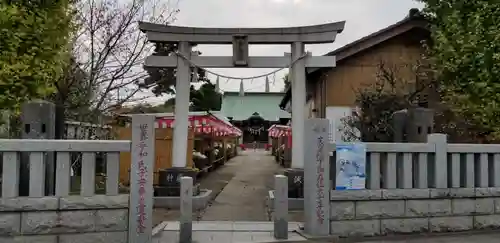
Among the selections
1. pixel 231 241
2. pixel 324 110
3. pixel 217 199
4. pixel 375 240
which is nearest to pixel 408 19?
pixel 324 110

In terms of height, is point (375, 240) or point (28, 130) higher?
point (28, 130)

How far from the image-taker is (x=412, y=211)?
9320mm

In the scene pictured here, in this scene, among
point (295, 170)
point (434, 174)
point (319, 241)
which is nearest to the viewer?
point (319, 241)

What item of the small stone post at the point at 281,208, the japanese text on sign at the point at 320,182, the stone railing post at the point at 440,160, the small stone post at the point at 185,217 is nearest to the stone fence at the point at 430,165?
the stone railing post at the point at 440,160

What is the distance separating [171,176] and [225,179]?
8.22 metres

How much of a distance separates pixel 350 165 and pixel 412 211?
4.91ft

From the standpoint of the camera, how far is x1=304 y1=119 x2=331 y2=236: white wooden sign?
349 inches

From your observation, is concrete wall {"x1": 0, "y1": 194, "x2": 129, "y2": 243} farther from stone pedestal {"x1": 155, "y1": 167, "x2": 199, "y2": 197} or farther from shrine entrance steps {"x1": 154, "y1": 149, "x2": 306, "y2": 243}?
stone pedestal {"x1": 155, "y1": 167, "x2": 199, "y2": 197}

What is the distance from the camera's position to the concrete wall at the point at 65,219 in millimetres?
7402

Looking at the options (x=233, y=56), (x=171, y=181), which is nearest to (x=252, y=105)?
(x=233, y=56)

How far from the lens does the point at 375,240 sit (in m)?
8.92

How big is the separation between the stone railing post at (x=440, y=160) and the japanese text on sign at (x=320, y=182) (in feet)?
7.27

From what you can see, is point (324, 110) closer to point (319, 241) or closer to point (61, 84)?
point (61, 84)

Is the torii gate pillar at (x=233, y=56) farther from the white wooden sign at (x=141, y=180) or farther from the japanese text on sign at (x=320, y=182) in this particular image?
the white wooden sign at (x=141, y=180)
